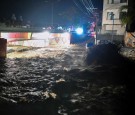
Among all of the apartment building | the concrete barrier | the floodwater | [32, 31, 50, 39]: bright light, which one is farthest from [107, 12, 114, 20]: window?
the concrete barrier

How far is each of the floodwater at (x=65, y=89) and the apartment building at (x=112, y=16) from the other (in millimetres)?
24354

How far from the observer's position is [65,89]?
1828 cm

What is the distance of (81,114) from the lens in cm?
1314

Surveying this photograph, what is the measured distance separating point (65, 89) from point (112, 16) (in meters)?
39.4

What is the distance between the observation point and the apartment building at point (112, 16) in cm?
5112

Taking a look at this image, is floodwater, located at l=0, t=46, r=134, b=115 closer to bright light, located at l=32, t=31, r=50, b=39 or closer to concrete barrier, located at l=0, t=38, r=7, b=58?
concrete barrier, located at l=0, t=38, r=7, b=58

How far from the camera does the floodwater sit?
14023 millimetres

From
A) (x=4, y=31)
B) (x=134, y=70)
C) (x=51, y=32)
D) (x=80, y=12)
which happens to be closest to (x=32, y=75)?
(x=134, y=70)

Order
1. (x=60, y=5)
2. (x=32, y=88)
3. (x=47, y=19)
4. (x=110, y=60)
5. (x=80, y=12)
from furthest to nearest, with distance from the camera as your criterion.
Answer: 1. (x=80, y=12)
2. (x=60, y=5)
3. (x=47, y=19)
4. (x=110, y=60)
5. (x=32, y=88)

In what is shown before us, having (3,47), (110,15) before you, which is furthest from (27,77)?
(110,15)

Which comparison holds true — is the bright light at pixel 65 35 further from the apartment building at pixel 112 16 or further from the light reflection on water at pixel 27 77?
the light reflection on water at pixel 27 77

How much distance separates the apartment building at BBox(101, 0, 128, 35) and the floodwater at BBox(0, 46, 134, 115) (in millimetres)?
24354

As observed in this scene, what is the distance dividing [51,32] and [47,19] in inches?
1348

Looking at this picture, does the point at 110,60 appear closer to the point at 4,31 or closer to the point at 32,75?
the point at 32,75
